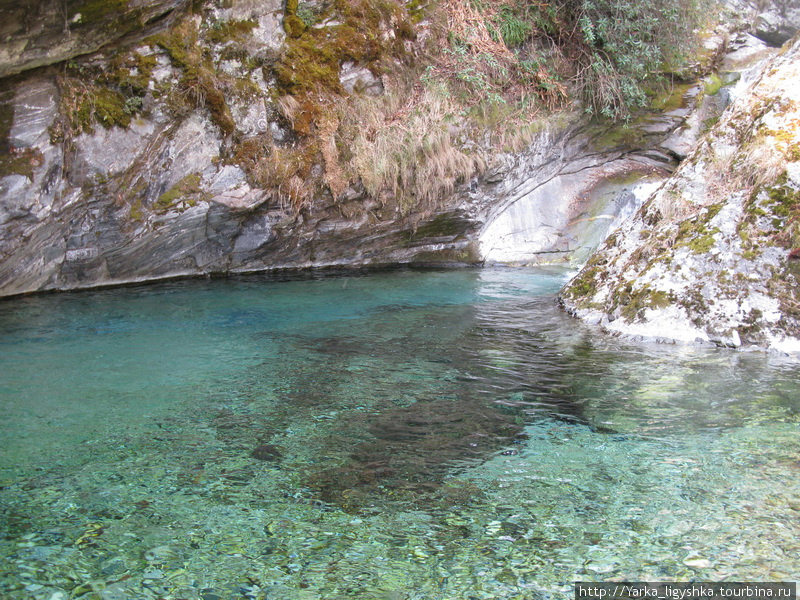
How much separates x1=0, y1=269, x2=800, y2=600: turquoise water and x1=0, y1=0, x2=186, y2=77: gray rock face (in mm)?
3796

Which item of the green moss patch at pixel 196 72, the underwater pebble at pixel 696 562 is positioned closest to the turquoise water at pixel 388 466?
the underwater pebble at pixel 696 562

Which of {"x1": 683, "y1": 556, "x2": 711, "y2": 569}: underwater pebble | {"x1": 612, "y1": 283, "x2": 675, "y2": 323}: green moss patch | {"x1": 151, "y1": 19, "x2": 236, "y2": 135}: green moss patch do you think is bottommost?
{"x1": 683, "y1": 556, "x2": 711, "y2": 569}: underwater pebble

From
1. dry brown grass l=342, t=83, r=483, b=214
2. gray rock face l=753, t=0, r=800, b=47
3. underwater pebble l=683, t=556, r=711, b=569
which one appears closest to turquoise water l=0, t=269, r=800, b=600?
underwater pebble l=683, t=556, r=711, b=569

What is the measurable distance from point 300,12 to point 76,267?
5468 millimetres

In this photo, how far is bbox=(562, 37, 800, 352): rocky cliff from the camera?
5.73m

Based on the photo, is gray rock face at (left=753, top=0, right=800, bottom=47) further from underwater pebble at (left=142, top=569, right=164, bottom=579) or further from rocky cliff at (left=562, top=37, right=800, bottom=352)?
underwater pebble at (left=142, top=569, right=164, bottom=579)

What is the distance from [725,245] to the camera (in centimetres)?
613

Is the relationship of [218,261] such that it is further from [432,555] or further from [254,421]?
[432,555]

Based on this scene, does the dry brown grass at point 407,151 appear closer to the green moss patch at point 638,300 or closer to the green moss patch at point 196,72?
the green moss patch at point 196,72

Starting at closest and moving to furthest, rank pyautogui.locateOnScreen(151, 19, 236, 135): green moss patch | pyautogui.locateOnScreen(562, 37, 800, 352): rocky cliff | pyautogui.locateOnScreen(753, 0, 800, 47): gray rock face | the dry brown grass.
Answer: pyautogui.locateOnScreen(562, 37, 800, 352): rocky cliff → pyautogui.locateOnScreen(151, 19, 236, 135): green moss patch → the dry brown grass → pyautogui.locateOnScreen(753, 0, 800, 47): gray rock face

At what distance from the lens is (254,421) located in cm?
413

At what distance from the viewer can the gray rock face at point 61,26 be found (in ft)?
23.9

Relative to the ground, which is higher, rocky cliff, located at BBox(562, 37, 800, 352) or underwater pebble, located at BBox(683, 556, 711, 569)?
rocky cliff, located at BBox(562, 37, 800, 352)

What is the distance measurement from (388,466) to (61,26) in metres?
7.54
